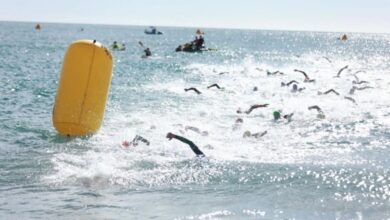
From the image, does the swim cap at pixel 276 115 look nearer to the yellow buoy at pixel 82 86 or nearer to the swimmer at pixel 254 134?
the swimmer at pixel 254 134

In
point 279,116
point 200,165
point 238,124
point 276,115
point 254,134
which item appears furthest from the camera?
point 279,116

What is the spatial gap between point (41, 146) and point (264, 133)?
5602mm

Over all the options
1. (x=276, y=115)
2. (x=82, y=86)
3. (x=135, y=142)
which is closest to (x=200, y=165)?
(x=135, y=142)

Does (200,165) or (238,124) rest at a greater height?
(238,124)

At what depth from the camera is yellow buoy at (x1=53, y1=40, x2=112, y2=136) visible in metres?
12.6

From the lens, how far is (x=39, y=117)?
17078 mm

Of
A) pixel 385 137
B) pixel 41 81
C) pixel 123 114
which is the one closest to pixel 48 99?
pixel 123 114

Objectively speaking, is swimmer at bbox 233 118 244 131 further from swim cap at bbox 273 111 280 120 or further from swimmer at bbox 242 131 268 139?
swimmer at bbox 242 131 268 139

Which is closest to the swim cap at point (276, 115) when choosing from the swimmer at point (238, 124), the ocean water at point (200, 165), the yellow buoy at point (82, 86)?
the ocean water at point (200, 165)

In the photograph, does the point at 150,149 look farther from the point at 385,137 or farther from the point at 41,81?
the point at 41,81

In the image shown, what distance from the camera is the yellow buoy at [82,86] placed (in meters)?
12.6

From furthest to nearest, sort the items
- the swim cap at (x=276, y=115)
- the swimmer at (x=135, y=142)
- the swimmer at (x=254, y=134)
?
the swim cap at (x=276, y=115)
the swimmer at (x=254, y=134)
the swimmer at (x=135, y=142)

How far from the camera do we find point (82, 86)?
12.7 metres

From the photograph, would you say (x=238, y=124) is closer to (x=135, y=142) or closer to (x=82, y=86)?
(x=135, y=142)
